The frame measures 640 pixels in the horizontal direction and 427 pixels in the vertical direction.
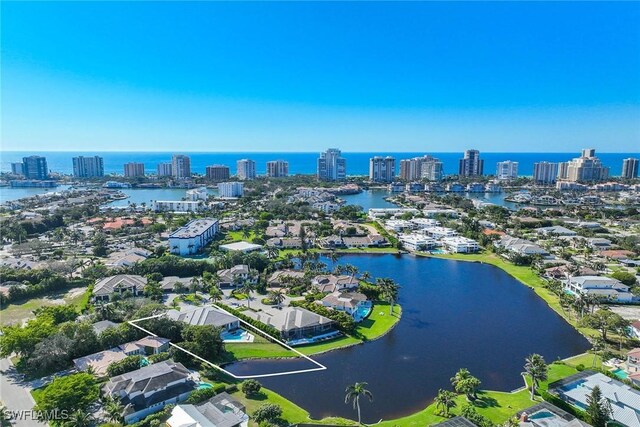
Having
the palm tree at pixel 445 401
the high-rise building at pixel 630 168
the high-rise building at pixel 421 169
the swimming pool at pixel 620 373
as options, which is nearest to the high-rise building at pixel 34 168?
the high-rise building at pixel 421 169

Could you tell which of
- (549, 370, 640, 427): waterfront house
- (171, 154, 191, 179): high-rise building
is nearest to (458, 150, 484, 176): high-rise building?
(171, 154, 191, 179): high-rise building

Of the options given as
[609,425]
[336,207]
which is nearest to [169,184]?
[336,207]

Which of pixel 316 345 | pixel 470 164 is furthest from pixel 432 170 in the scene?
pixel 316 345

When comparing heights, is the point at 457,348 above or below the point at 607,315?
below

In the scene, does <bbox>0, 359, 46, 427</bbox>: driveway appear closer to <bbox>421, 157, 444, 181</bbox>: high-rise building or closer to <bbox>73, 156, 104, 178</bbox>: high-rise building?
<bbox>421, 157, 444, 181</bbox>: high-rise building

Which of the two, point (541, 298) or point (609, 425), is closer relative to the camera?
point (609, 425)

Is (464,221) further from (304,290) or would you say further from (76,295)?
(76,295)
